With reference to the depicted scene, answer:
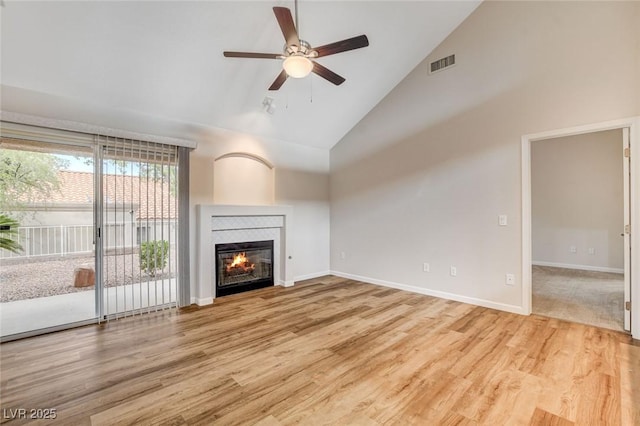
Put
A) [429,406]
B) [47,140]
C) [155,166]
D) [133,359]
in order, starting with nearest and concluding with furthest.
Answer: [429,406]
[133,359]
[47,140]
[155,166]

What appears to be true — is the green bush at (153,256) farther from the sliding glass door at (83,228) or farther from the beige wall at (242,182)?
the beige wall at (242,182)

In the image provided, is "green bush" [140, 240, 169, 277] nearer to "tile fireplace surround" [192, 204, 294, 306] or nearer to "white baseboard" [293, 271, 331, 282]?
"tile fireplace surround" [192, 204, 294, 306]

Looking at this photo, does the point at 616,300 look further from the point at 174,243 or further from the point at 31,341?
the point at 31,341

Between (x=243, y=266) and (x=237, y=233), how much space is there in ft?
2.03

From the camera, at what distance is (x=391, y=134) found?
5.01 metres

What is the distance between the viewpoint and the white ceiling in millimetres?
2725

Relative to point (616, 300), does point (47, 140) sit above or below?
above

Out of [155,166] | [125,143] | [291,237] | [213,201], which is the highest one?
[125,143]

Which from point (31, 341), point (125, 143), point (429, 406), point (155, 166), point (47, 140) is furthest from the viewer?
point (155, 166)

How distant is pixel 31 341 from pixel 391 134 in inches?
216

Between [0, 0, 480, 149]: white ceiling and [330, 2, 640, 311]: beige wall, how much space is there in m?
Answer: 0.64

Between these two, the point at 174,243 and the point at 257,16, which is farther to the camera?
the point at 174,243

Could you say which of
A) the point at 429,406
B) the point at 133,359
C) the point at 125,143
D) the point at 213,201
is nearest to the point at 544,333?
the point at 429,406

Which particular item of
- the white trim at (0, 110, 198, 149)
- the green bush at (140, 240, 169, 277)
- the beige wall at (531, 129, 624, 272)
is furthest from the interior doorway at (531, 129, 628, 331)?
the white trim at (0, 110, 198, 149)
